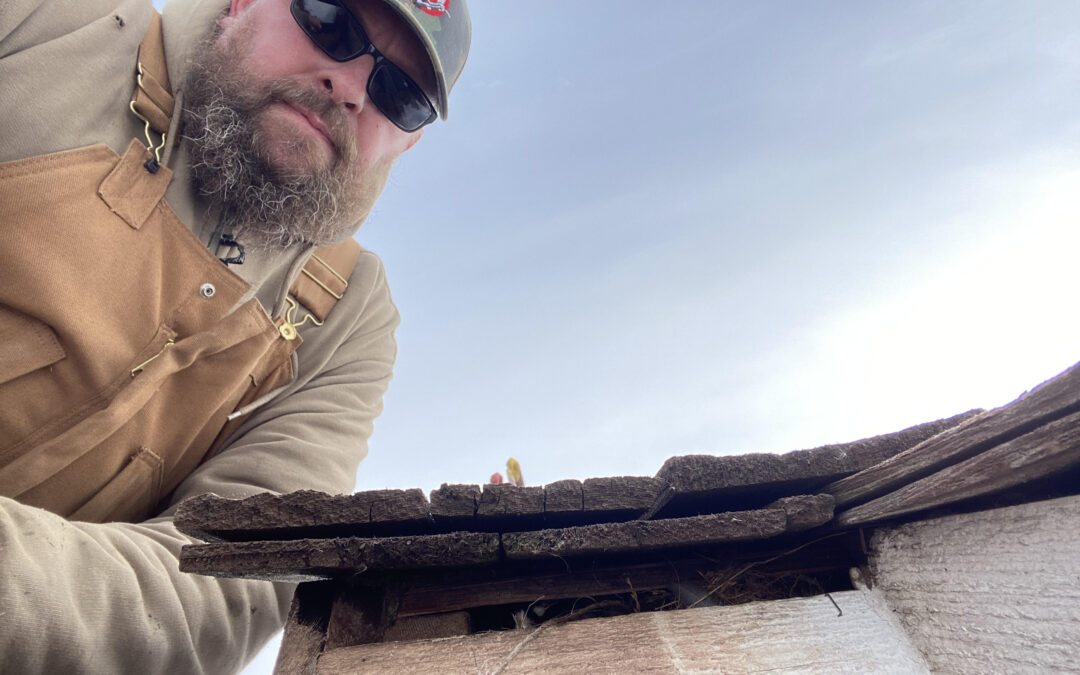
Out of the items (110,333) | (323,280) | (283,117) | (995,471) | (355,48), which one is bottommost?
(995,471)

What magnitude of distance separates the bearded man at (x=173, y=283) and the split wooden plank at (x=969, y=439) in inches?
81.8

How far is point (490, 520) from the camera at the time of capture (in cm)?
167

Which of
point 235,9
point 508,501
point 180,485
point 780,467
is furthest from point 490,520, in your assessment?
point 235,9

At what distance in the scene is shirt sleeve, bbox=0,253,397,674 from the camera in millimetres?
1550

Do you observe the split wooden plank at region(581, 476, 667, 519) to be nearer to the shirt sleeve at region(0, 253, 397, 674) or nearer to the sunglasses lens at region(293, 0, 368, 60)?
the shirt sleeve at region(0, 253, 397, 674)

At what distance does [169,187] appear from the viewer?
2547 mm

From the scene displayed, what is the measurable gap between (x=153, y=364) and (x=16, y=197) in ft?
2.37

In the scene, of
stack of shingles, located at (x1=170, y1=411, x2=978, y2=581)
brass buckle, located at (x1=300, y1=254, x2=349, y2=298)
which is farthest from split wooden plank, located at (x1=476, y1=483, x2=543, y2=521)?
brass buckle, located at (x1=300, y1=254, x2=349, y2=298)

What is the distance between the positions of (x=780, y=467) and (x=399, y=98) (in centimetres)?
248

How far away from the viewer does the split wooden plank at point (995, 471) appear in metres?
1.18

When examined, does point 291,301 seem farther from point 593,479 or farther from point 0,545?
point 593,479

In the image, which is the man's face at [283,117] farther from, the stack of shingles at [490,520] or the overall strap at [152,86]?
the stack of shingles at [490,520]

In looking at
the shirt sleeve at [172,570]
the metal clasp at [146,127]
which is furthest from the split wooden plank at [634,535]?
the metal clasp at [146,127]

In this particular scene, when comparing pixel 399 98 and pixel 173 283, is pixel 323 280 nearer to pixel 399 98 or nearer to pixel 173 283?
pixel 173 283
